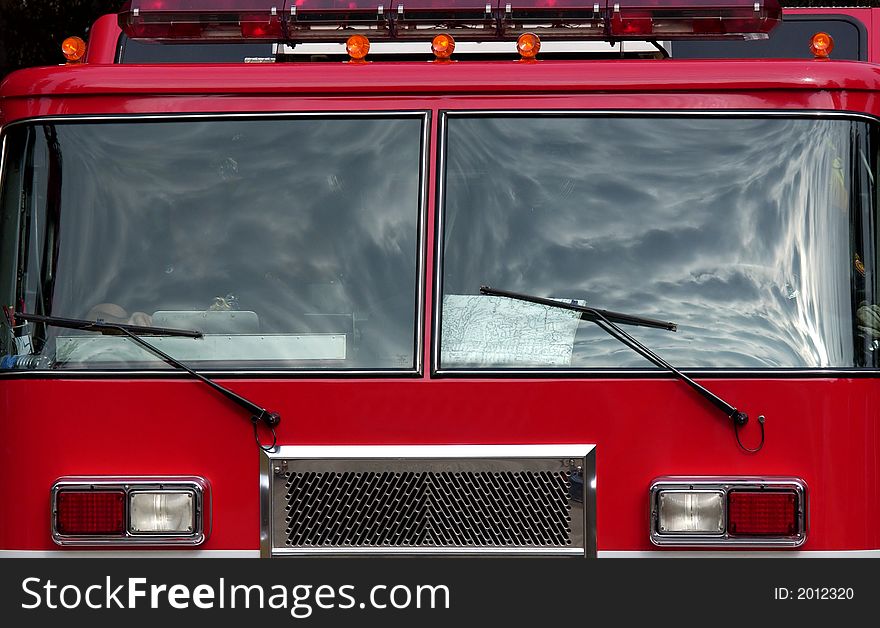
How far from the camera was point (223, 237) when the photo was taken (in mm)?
4332

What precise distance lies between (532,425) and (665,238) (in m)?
0.77

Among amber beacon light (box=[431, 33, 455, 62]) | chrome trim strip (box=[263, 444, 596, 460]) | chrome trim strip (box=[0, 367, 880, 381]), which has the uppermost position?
amber beacon light (box=[431, 33, 455, 62])

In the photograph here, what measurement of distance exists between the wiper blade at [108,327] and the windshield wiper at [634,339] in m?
0.98

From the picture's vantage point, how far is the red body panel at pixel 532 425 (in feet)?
13.2

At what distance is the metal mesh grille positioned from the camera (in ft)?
13.2

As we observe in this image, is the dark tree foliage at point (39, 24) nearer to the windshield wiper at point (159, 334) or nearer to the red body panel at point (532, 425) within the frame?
the windshield wiper at point (159, 334)

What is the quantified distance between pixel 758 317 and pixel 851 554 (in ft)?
2.56

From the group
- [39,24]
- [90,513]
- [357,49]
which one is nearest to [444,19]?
[357,49]

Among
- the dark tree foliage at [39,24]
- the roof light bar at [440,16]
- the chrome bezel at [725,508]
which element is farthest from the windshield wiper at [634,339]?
the dark tree foliage at [39,24]

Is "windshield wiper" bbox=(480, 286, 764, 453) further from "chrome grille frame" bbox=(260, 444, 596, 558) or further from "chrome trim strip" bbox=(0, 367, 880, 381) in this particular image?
"chrome grille frame" bbox=(260, 444, 596, 558)

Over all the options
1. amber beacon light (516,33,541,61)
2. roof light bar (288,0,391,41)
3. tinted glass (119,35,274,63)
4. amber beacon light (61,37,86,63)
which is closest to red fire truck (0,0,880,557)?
amber beacon light (516,33,541,61)
